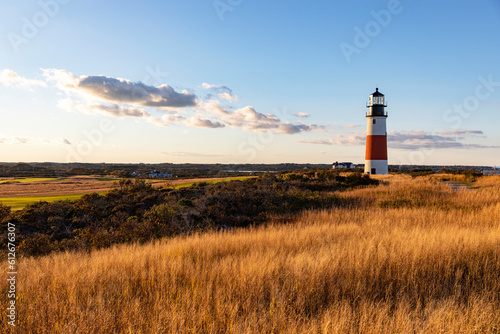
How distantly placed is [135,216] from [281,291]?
420 inches

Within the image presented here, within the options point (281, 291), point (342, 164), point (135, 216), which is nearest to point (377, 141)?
point (135, 216)

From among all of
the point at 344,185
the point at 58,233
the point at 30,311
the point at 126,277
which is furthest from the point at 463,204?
the point at 58,233

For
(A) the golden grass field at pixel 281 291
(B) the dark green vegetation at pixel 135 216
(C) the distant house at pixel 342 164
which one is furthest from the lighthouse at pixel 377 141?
(C) the distant house at pixel 342 164

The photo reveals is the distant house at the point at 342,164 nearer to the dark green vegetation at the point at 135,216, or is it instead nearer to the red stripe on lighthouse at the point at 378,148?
the red stripe on lighthouse at the point at 378,148

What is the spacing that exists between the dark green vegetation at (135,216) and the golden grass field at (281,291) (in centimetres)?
359

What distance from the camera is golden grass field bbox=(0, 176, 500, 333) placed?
3.19 metres

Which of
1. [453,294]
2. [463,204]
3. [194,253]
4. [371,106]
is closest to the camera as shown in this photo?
[453,294]

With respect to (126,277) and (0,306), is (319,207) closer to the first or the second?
(126,277)

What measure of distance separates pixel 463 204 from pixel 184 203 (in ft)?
46.5

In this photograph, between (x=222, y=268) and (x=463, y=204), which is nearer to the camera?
(x=222, y=268)

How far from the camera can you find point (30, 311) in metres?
3.47

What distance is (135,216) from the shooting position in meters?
12.8

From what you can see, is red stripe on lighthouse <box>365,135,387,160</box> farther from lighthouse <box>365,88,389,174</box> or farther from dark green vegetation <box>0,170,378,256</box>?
dark green vegetation <box>0,170,378,256</box>

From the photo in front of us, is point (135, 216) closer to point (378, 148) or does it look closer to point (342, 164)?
point (378, 148)
